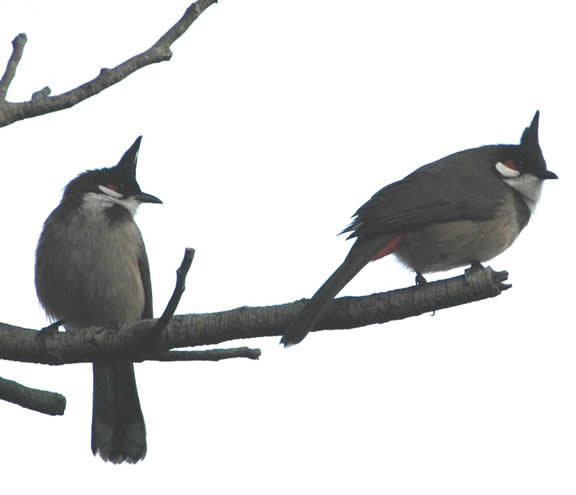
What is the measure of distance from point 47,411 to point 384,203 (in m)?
2.38

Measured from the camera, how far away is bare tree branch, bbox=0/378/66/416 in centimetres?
312

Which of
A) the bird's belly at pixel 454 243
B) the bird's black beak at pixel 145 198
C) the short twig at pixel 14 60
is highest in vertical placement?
the bird's black beak at pixel 145 198

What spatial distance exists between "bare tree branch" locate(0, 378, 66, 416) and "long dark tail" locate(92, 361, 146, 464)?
165 centimetres

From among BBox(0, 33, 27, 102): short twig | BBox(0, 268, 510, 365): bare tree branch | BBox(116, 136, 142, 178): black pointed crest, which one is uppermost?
BBox(116, 136, 142, 178): black pointed crest

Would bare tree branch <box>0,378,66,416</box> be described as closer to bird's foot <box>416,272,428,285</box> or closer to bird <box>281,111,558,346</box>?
bird <box>281,111,558,346</box>

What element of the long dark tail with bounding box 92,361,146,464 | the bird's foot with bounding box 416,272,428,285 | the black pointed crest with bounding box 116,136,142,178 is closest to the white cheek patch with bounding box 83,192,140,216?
the black pointed crest with bounding box 116,136,142,178

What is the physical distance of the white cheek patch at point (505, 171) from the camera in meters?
5.80

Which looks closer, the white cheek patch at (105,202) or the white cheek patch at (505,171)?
the white cheek patch at (105,202)

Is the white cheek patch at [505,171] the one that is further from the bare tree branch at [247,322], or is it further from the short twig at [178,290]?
the short twig at [178,290]

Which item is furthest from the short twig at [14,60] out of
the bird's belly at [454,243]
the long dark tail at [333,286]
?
the bird's belly at [454,243]

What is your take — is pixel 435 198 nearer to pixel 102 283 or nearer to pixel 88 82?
pixel 102 283

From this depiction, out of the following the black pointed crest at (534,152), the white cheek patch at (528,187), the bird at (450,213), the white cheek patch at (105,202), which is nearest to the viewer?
the bird at (450,213)

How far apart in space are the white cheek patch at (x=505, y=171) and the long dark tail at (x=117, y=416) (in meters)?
2.61

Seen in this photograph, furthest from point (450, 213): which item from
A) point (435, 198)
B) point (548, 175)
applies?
point (548, 175)
